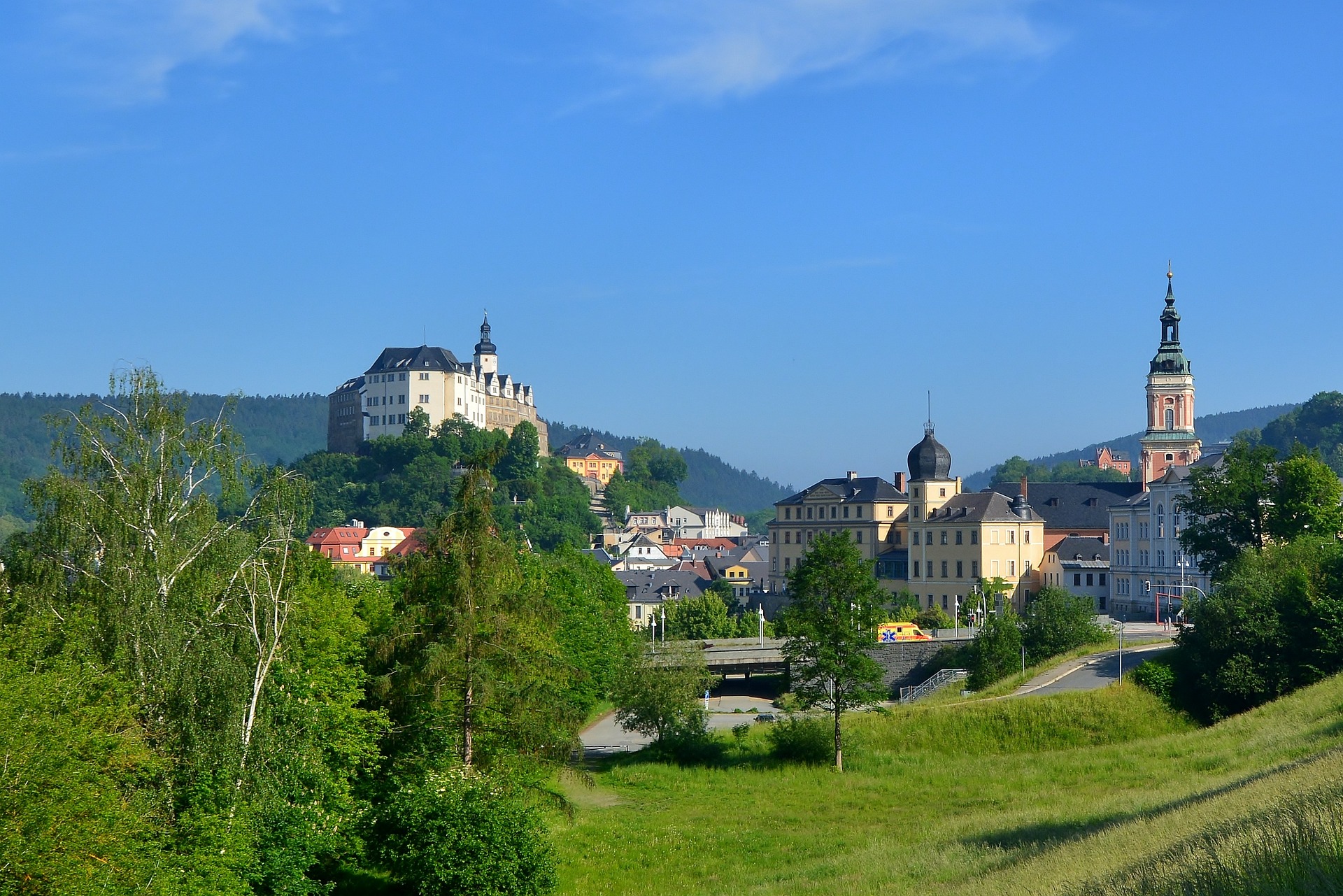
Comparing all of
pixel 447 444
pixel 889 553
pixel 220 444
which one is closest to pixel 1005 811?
pixel 220 444

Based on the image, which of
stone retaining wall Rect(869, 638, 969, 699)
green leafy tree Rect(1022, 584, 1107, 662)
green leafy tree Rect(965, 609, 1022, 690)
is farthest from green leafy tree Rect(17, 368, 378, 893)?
stone retaining wall Rect(869, 638, 969, 699)

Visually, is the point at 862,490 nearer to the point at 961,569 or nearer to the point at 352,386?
the point at 961,569

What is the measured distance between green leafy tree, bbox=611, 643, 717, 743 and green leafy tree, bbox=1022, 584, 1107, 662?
20460 millimetres

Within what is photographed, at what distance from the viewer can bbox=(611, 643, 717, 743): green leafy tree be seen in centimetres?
5359

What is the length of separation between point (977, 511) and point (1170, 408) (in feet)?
109

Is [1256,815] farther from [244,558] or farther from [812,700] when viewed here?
[812,700]

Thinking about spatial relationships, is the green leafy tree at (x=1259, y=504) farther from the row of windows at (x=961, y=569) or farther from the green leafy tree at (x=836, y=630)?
the row of windows at (x=961, y=569)

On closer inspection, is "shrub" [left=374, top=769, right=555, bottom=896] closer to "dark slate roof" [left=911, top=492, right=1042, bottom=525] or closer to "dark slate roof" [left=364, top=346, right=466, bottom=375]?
"dark slate roof" [left=911, top=492, right=1042, bottom=525]

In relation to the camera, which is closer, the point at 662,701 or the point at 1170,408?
the point at 662,701

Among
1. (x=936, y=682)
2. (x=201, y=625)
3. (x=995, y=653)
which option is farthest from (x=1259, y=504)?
(x=201, y=625)

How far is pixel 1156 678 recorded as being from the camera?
2279 inches

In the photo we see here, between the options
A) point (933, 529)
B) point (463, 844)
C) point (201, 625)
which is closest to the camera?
point (201, 625)

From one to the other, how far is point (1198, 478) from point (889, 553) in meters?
47.9

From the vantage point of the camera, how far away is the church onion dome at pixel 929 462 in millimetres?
121938
